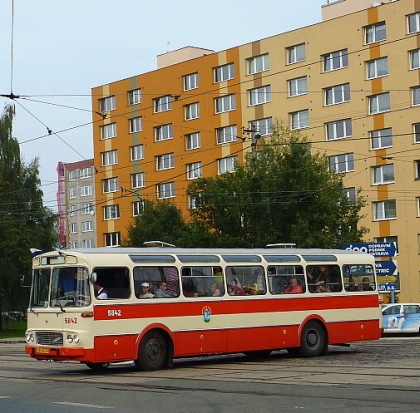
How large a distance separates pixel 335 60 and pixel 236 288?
135ft

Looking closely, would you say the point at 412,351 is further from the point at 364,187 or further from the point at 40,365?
the point at 364,187

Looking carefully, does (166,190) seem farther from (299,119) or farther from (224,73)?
(299,119)

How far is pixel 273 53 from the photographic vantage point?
63.6 metres

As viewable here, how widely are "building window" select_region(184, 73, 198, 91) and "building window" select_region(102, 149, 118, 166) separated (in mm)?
9647

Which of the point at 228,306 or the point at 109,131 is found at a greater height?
the point at 109,131

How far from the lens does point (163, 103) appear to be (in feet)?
233

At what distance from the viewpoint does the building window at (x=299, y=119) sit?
203 feet

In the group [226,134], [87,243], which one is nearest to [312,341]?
[226,134]

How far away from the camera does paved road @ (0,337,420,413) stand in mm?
12188

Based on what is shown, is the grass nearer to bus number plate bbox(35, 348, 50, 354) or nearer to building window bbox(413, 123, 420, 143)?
building window bbox(413, 123, 420, 143)

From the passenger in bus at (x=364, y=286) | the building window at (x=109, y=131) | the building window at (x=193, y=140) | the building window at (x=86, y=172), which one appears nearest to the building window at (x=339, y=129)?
the building window at (x=193, y=140)

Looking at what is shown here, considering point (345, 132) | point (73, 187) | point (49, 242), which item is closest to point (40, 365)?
point (49, 242)

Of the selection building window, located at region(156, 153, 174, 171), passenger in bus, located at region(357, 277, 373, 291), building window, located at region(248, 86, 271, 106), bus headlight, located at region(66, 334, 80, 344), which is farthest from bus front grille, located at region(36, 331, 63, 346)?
building window, located at region(156, 153, 174, 171)

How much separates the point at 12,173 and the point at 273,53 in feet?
63.5
